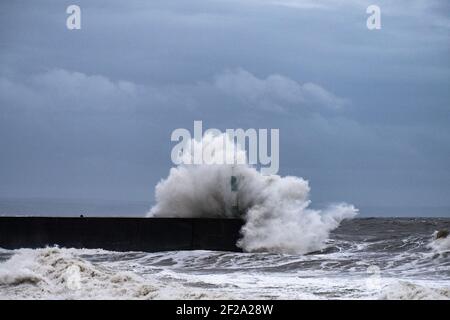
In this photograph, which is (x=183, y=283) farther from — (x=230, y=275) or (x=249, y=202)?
(x=249, y=202)

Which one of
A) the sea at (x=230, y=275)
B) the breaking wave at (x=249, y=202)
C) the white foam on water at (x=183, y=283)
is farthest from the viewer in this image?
the breaking wave at (x=249, y=202)

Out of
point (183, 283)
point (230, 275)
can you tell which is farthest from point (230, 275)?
point (183, 283)

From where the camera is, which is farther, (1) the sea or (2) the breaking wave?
(2) the breaking wave

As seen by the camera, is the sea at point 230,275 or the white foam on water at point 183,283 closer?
the white foam on water at point 183,283

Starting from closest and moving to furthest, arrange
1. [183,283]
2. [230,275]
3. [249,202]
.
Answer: [183,283] → [230,275] → [249,202]

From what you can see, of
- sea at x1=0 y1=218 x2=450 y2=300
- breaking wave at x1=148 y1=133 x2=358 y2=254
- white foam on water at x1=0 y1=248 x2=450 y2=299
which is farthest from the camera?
breaking wave at x1=148 y1=133 x2=358 y2=254

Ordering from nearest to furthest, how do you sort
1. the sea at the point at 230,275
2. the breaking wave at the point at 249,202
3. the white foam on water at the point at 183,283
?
the white foam on water at the point at 183,283 < the sea at the point at 230,275 < the breaking wave at the point at 249,202

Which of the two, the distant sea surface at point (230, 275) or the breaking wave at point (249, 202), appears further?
the breaking wave at point (249, 202)

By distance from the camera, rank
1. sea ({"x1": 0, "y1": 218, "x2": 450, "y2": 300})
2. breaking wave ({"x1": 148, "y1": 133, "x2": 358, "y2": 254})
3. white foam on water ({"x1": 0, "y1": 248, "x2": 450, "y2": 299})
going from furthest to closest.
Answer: breaking wave ({"x1": 148, "y1": 133, "x2": 358, "y2": 254}) < sea ({"x1": 0, "y1": 218, "x2": 450, "y2": 300}) < white foam on water ({"x1": 0, "y1": 248, "x2": 450, "y2": 299})
